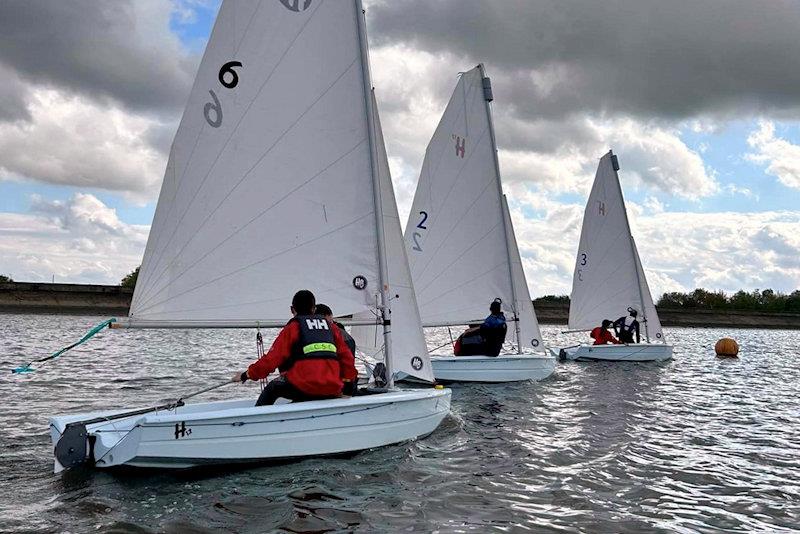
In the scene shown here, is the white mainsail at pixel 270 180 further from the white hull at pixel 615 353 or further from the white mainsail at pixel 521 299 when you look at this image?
the white hull at pixel 615 353

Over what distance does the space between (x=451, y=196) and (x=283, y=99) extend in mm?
9669

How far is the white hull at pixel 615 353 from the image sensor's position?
24.9 m

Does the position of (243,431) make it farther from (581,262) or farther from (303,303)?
(581,262)

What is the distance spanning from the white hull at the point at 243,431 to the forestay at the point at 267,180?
1.51m

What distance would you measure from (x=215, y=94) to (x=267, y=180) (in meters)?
1.26

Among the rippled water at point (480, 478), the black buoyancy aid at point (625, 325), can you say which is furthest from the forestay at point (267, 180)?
the black buoyancy aid at point (625, 325)

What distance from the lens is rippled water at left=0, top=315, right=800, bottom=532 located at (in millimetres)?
6910

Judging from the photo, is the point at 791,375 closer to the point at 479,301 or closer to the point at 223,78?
the point at 479,301

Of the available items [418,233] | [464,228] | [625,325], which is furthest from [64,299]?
[464,228]

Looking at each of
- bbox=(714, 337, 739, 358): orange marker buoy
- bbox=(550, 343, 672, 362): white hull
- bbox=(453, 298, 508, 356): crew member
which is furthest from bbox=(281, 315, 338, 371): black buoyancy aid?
bbox=(714, 337, 739, 358): orange marker buoy

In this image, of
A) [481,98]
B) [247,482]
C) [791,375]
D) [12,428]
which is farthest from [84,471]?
[791,375]

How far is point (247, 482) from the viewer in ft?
25.6

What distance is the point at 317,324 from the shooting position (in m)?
8.41

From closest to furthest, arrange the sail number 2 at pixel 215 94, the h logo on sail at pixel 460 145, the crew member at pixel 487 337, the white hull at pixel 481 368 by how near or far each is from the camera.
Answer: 1. the sail number 2 at pixel 215 94
2. the white hull at pixel 481 368
3. the crew member at pixel 487 337
4. the h logo on sail at pixel 460 145
